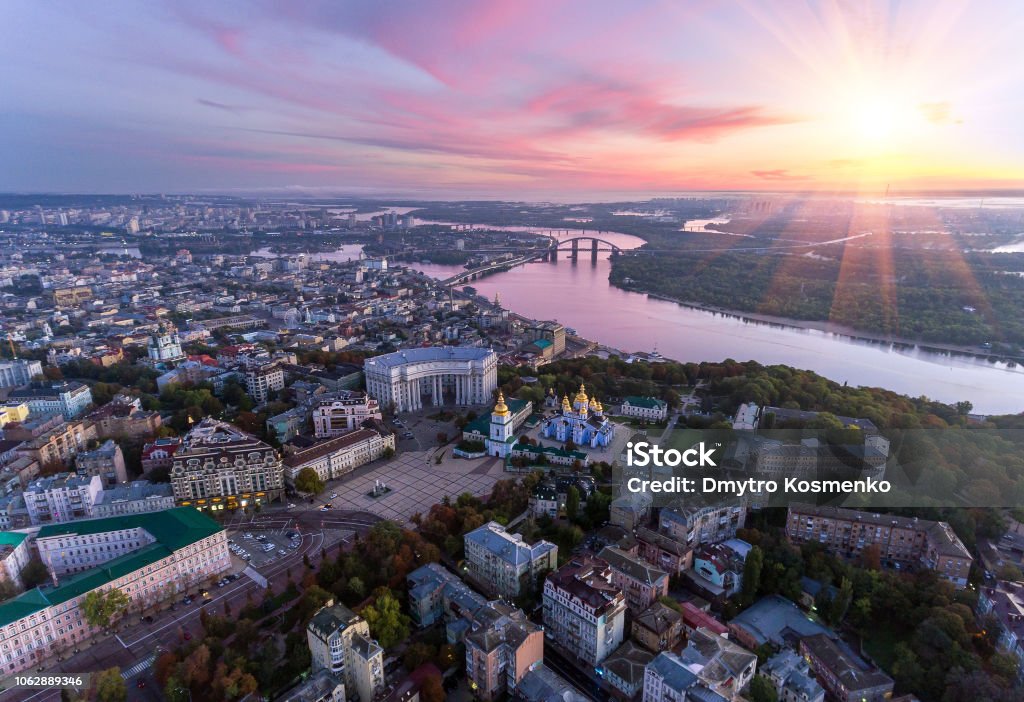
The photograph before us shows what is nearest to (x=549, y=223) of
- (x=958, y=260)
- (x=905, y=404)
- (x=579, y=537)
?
(x=958, y=260)

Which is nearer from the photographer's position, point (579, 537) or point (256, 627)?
point (256, 627)

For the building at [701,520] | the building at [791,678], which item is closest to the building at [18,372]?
the building at [701,520]

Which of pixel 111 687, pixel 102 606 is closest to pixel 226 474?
pixel 102 606

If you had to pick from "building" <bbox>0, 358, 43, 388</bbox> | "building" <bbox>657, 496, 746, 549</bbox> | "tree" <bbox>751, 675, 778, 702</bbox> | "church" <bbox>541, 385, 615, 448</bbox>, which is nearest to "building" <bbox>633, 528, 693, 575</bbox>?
"building" <bbox>657, 496, 746, 549</bbox>

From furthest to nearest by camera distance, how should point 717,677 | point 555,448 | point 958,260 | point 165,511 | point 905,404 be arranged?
point 958,260
point 905,404
point 555,448
point 165,511
point 717,677

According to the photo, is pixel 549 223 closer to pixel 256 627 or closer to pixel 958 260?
pixel 958 260

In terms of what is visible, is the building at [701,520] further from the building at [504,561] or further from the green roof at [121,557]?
the green roof at [121,557]
